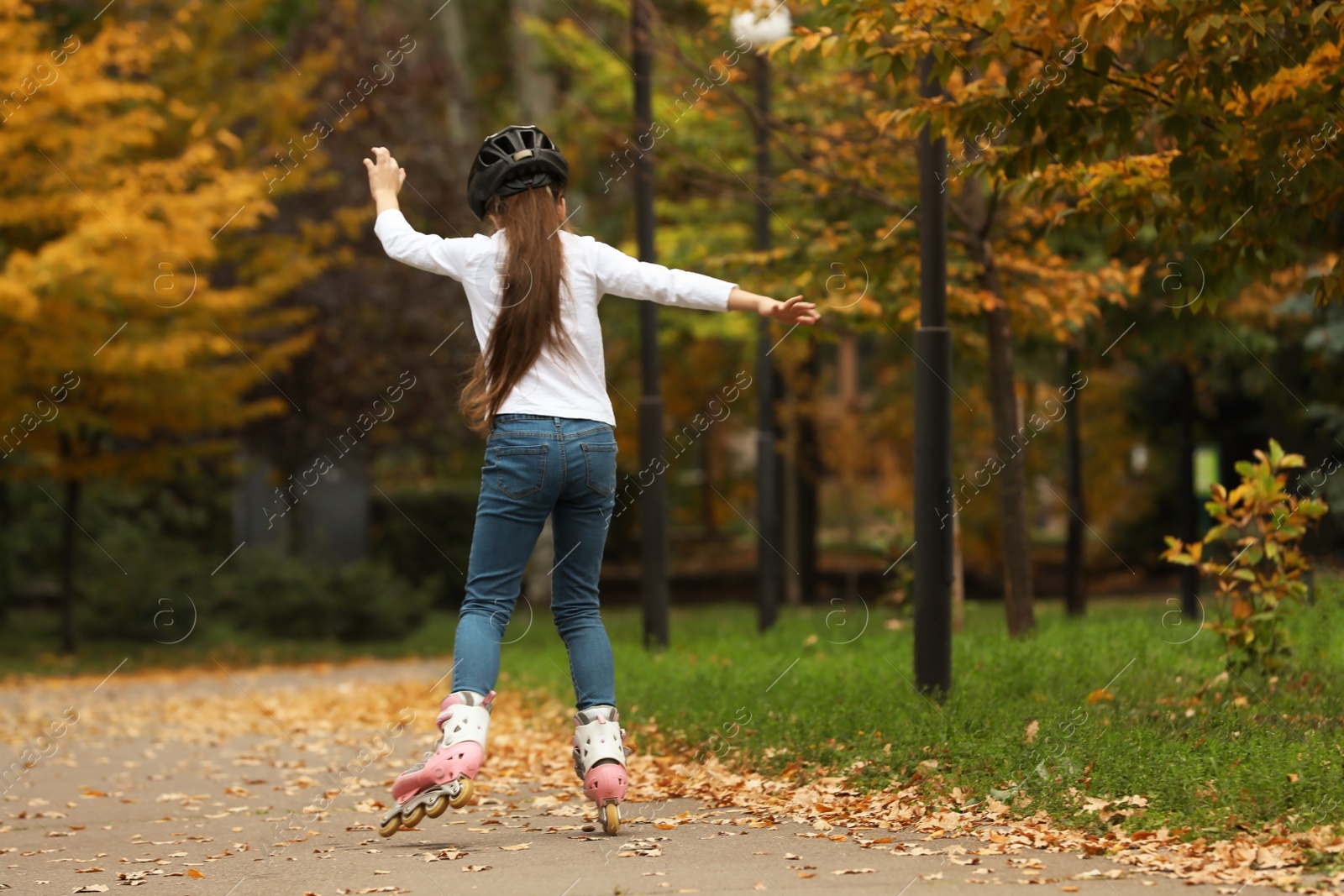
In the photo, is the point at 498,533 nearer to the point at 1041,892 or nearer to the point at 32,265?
the point at 1041,892

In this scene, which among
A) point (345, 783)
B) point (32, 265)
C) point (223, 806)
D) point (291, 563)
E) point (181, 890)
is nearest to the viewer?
point (181, 890)

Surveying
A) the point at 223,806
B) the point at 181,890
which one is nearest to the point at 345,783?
the point at 223,806

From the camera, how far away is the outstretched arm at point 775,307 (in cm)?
418

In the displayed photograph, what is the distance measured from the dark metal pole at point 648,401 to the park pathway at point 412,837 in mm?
1435

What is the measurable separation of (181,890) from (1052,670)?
3.99m

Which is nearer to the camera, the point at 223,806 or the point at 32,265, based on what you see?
the point at 223,806

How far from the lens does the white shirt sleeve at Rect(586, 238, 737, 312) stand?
4227 mm

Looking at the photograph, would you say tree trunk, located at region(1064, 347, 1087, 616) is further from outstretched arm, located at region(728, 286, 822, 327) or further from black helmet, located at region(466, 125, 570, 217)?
black helmet, located at region(466, 125, 570, 217)

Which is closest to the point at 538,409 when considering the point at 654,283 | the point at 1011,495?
the point at 654,283

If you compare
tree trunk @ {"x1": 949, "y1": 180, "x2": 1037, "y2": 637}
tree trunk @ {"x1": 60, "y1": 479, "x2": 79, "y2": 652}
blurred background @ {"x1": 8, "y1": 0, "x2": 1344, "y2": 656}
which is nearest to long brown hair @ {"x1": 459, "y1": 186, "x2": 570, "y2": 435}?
blurred background @ {"x1": 8, "y1": 0, "x2": 1344, "y2": 656}

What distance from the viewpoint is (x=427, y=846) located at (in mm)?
4336

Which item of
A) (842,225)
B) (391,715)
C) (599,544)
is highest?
(842,225)

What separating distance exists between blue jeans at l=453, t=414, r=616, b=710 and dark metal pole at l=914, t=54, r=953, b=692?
A: 1.78 m

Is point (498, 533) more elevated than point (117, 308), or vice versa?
point (117, 308)
